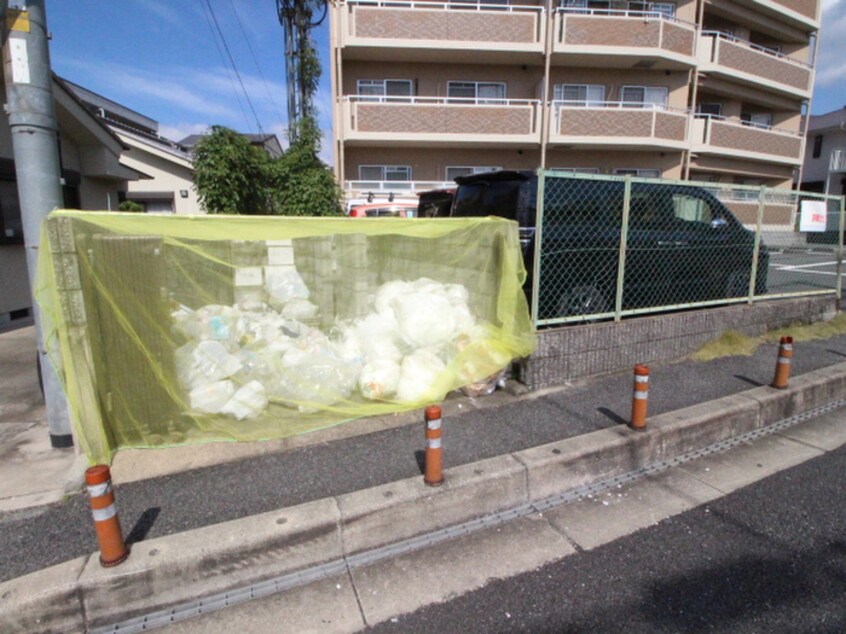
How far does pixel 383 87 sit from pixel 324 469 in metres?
15.4

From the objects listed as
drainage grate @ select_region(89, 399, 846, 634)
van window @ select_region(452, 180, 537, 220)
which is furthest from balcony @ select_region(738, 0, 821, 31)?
drainage grate @ select_region(89, 399, 846, 634)

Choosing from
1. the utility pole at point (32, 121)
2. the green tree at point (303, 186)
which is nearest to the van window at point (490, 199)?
the utility pole at point (32, 121)

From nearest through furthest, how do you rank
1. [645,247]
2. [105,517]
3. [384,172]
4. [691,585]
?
[105,517]
[691,585]
[645,247]
[384,172]

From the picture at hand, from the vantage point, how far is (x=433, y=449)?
2.58 meters

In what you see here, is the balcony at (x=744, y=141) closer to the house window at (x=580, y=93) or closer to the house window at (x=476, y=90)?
the house window at (x=580, y=93)

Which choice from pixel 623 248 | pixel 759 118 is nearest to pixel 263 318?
pixel 623 248

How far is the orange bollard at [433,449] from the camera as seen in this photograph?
2.52m

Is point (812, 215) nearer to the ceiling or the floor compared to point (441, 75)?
nearer to the floor

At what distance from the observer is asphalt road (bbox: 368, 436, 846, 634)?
1937mm

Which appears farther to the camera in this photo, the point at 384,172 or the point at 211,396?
the point at 384,172

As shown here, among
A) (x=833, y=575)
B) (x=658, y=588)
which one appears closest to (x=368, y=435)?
(x=658, y=588)

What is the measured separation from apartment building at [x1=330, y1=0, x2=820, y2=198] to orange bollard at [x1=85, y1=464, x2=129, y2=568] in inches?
526

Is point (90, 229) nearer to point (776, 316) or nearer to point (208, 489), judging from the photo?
point (208, 489)

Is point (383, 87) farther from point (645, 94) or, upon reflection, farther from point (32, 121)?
point (32, 121)
